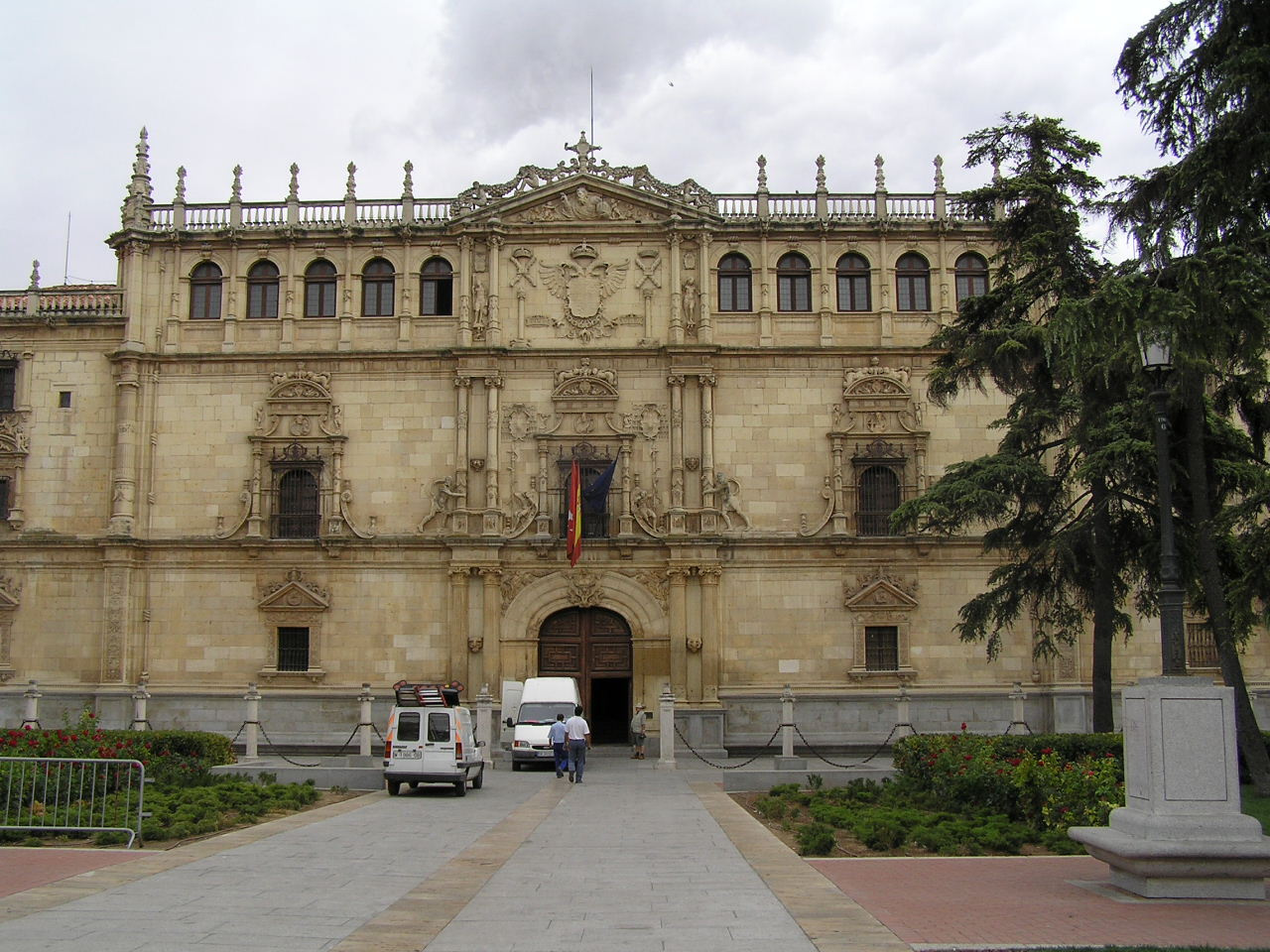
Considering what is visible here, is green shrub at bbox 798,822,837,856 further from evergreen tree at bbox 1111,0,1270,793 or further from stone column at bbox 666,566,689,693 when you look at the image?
stone column at bbox 666,566,689,693

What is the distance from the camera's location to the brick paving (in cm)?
1080

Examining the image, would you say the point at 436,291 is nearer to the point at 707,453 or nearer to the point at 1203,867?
the point at 707,453

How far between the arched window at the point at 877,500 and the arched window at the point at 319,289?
17.6 metres

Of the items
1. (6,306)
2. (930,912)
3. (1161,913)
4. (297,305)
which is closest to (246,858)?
(930,912)

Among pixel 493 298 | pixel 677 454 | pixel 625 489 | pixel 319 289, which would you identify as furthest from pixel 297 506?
pixel 677 454

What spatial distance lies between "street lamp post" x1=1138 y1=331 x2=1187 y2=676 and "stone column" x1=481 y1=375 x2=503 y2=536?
24.2 meters

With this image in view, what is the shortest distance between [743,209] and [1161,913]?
3028cm

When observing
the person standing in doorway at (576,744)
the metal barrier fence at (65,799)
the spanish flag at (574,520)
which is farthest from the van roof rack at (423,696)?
the spanish flag at (574,520)

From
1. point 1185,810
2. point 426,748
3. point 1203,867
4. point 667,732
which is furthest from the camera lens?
point 667,732

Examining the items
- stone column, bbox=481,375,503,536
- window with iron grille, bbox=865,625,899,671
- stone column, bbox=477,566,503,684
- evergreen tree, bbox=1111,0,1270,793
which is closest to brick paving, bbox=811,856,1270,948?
evergreen tree, bbox=1111,0,1270,793

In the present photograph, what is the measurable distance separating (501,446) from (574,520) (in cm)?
384

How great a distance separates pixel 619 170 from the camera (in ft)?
128

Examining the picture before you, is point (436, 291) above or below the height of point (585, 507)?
above

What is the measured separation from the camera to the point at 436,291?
39.2 metres
